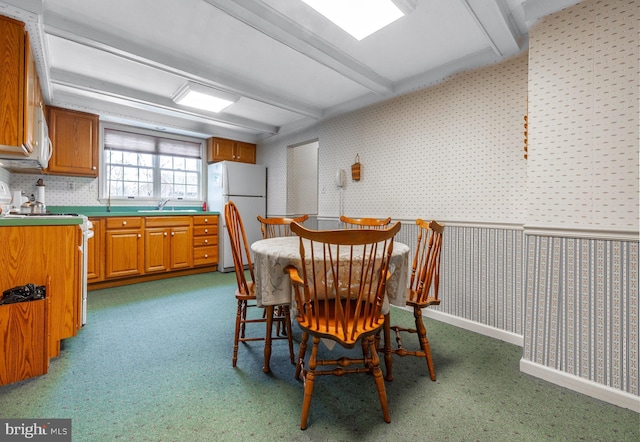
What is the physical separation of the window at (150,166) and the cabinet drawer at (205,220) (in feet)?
2.14

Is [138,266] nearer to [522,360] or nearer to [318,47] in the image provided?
[318,47]

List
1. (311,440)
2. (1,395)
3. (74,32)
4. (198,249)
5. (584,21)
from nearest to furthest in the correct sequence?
(311,440) < (1,395) < (584,21) < (74,32) < (198,249)

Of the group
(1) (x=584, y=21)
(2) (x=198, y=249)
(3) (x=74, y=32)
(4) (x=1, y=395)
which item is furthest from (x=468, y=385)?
(2) (x=198, y=249)

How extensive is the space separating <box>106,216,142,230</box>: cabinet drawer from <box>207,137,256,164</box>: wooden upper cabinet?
1.56 m

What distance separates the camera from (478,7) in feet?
5.85

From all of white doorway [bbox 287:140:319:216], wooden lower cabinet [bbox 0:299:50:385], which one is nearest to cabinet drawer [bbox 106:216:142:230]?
white doorway [bbox 287:140:319:216]

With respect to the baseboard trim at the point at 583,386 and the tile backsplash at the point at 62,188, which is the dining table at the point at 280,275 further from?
the tile backsplash at the point at 62,188

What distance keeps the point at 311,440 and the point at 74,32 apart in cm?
289

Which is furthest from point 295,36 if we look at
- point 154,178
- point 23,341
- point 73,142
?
point 154,178

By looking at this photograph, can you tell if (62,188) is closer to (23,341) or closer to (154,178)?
(154,178)

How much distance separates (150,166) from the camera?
4.55 meters

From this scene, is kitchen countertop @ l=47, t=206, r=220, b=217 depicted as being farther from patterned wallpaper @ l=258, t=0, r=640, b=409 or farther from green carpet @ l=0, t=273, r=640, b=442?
patterned wallpaper @ l=258, t=0, r=640, b=409

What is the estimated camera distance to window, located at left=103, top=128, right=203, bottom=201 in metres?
4.20

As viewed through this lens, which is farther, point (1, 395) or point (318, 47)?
point (318, 47)
